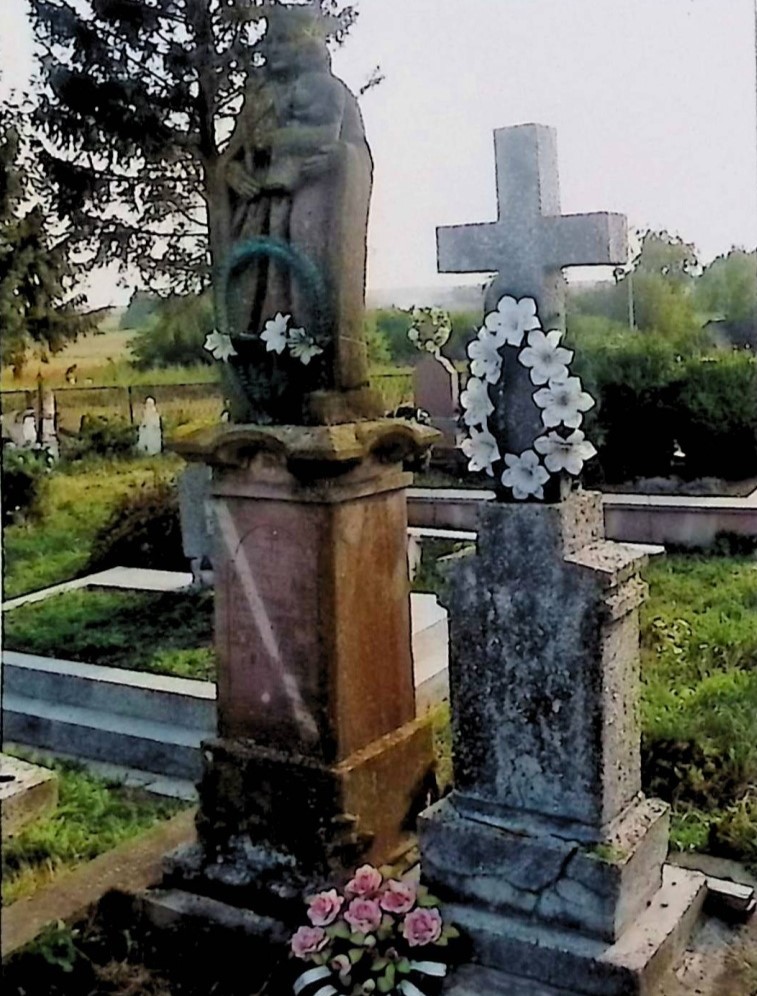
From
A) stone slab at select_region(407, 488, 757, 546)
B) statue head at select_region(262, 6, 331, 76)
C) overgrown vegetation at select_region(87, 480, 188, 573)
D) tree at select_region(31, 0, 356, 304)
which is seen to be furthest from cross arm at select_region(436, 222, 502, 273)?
overgrown vegetation at select_region(87, 480, 188, 573)

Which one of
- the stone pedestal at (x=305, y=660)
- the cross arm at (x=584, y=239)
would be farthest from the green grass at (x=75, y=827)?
the cross arm at (x=584, y=239)

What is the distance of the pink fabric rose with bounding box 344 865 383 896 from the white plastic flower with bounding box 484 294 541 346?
4.13 ft

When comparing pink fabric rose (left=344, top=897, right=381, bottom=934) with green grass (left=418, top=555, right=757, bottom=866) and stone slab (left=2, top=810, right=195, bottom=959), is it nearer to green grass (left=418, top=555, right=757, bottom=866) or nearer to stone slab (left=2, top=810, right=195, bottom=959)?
stone slab (left=2, top=810, right=195, bottom=959)

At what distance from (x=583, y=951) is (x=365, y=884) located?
1.67 ft

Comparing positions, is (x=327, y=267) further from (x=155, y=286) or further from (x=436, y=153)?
(x=155, y=286)

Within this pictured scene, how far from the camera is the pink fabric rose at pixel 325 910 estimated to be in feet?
8.37

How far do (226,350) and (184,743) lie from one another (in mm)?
1611

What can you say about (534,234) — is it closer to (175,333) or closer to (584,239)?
(584,239)

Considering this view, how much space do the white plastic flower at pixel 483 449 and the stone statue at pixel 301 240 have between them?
1.71 feet

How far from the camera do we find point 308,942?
2.52 meters

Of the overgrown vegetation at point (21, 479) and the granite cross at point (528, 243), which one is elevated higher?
the granite cross at point (528, 243)

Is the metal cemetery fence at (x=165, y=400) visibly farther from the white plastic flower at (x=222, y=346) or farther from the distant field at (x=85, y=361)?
the white plastic flower at (x=222, y=346)

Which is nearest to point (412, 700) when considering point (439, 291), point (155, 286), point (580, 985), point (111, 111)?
point (580, 985)

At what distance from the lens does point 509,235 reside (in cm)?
254
